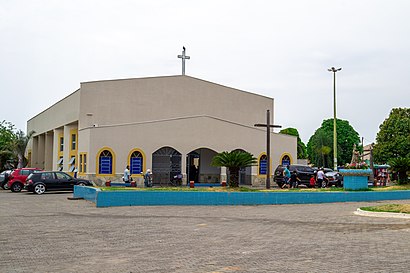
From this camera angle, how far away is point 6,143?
5662 centimetres

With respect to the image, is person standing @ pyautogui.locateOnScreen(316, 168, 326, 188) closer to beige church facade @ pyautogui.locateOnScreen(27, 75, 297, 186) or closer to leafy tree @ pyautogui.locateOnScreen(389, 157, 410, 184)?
beige church facade @ pyautogui.locateOnScreen(27, 75, 297, 186)

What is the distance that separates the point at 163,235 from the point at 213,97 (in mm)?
29792

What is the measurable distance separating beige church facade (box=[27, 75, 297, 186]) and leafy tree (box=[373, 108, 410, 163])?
53.0ft

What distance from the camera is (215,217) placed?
52.1 ft

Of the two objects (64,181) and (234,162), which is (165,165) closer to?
(64,181)

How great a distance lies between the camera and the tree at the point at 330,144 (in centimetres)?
7075

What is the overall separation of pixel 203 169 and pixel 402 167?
50.5 feet

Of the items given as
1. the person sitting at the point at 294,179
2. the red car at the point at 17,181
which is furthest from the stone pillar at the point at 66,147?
the person sitting at the point at 294,179

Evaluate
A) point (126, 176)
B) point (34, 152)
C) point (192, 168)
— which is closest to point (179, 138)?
point (192, 168)

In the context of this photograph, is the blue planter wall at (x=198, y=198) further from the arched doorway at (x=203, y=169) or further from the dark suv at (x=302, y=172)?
the arched doorway at (x=203, y=169)

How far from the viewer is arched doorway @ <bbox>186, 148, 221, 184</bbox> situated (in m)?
37.5

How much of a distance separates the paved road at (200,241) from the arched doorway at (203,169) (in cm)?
1962

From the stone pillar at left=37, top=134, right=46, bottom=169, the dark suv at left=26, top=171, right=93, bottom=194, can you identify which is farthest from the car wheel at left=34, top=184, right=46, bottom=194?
the stone pillar at left=37, top=134, right=46, bottom=169

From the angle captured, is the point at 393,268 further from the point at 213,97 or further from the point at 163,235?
the point at 213,97
